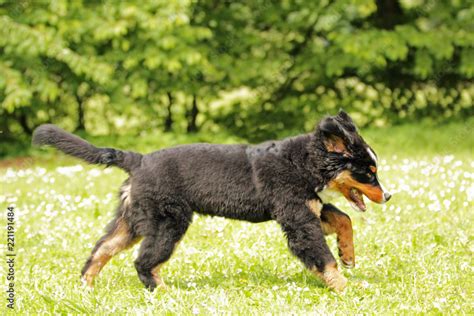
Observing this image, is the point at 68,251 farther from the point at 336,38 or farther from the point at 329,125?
the point at 336,38

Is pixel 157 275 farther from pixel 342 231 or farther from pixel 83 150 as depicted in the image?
pixel 342 231

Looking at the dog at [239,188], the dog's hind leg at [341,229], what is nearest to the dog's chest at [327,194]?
the dog at [239,188]

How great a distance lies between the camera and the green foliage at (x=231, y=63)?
1240 cm

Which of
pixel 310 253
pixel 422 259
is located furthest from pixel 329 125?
pixel 422 259

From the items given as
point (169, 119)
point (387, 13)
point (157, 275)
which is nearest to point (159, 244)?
point (157, 275)

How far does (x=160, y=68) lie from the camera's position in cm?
1343

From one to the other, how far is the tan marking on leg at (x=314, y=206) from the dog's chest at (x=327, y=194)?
0.17 ft

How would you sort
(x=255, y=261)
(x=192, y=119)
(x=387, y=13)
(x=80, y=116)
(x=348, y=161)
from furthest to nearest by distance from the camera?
1. (x=192, y=119)
2. (x=387, y=13)
3. (x=80, y=116)
4. (x=255, y=261)
5. (x=348, y=161)

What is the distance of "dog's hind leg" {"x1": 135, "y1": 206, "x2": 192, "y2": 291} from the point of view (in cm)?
530

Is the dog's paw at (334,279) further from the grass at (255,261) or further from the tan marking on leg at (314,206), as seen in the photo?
the tan marking on leg at (314,206)

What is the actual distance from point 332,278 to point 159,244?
4.03ft

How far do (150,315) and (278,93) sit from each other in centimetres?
1037

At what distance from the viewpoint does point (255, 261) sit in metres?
6.05

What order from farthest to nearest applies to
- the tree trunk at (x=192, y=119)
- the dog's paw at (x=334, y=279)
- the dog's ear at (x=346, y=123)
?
1. the tree trunk at (x=192, y=119)
2. the dog's ear at (x=346, y=123)
3. the dog's paw at (x=334, y=279)
